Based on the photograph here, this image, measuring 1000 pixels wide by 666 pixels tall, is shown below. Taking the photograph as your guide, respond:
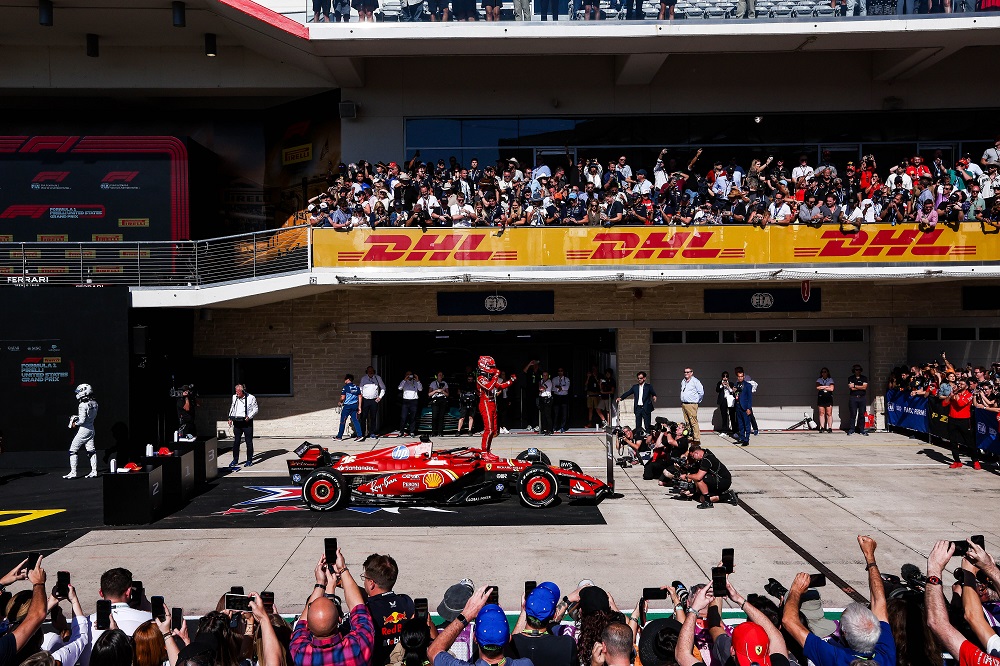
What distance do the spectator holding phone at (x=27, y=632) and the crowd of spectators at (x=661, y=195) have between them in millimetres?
13186

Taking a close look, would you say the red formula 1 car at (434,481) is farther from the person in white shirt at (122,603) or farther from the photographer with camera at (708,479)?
the person in white shirt at (122,603)

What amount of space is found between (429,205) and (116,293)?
6.81 m

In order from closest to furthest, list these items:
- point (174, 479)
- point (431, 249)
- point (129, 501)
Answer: point (129, 501) < point (174, 479) < point (431, 249)

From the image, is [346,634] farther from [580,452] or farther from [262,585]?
[580,452]

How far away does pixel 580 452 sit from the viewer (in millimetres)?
17547

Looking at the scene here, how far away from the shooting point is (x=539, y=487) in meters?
12.5

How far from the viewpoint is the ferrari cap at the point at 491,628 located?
455 cm

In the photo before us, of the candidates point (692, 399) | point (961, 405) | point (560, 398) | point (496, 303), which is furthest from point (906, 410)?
point (496, 303)

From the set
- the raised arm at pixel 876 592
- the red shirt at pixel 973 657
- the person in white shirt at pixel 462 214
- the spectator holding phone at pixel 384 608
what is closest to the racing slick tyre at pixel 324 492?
the spectator holding phone at pixel 384 608

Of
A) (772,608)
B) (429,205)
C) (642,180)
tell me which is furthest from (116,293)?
(772,608)

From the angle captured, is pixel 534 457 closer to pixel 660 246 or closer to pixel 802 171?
pixel 660 246

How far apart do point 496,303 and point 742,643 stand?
1552 cm

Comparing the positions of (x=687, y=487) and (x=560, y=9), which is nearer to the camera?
(x=687, y=487)

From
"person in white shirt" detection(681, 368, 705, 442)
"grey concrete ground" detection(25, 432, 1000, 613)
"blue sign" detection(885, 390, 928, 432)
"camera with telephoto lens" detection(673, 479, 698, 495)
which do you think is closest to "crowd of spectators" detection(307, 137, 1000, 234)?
"person in white shirt" detection(681, 368, 705, 442)
